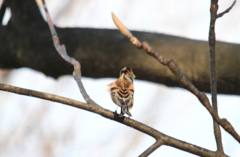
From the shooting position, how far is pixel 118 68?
1884 millimetres

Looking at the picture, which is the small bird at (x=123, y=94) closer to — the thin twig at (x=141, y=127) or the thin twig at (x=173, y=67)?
the thin twig at (x=141, y=127)

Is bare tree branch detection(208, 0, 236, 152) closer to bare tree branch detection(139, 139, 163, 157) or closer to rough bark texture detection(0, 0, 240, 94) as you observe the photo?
bare tree branch detection(139, 139, 163, 157)

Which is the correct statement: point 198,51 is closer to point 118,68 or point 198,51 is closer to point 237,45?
point 237,45

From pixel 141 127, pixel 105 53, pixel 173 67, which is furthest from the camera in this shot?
pixel 105 53

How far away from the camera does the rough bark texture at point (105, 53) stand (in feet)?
5.93

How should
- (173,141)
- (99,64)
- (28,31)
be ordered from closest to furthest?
1. (173,141)
2. (99,64)
3. (28,31)

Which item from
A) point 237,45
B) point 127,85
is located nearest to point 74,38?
point 237,45

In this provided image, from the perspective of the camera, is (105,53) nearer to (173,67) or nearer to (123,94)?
(123,94)

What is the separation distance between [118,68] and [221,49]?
1.23 ft

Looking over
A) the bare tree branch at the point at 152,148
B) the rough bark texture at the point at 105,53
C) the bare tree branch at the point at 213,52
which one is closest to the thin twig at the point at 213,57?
the bare tree branch at the point at 213,52

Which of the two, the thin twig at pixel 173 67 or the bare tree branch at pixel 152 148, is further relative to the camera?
the bare tree branch at pixel 152 148

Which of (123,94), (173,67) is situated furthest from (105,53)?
(173,67)

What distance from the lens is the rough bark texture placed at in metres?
1.81

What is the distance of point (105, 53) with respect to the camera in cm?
190
